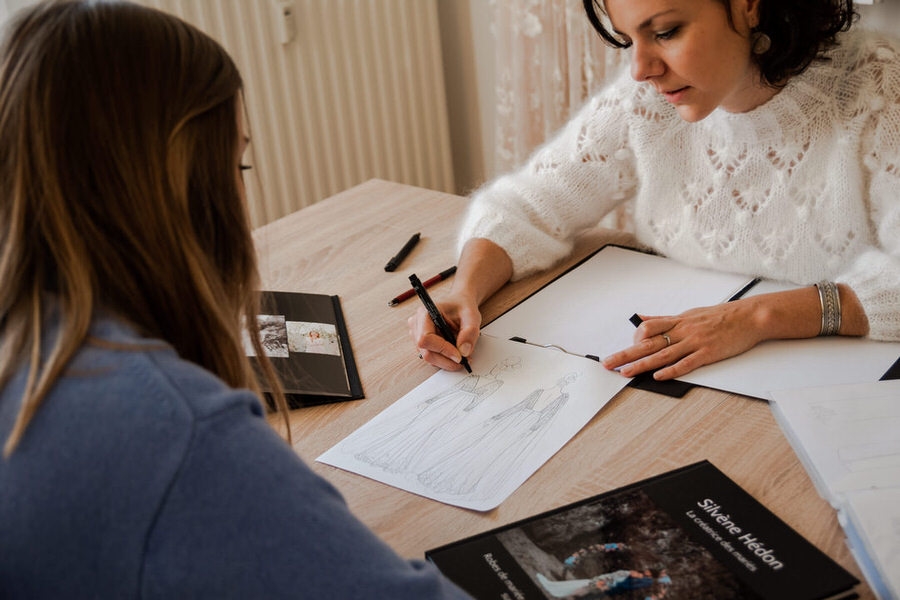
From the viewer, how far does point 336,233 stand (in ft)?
A: 5.36

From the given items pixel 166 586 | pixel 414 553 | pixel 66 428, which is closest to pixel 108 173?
pixel 66 428

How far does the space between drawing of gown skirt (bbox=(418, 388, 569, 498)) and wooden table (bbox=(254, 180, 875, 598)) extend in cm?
3

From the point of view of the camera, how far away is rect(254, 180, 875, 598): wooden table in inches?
35.1

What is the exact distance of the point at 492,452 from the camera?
0.99m

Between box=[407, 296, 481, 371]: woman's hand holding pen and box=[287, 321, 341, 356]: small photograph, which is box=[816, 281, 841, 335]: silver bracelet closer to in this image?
box=[407, 296, 481, 371]: woman's hand holding pen

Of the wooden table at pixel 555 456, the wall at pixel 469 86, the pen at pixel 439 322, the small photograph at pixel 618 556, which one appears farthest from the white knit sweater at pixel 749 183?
the wall at pixel 469 86

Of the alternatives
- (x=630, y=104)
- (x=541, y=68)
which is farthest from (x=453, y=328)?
(x=541, y=68)

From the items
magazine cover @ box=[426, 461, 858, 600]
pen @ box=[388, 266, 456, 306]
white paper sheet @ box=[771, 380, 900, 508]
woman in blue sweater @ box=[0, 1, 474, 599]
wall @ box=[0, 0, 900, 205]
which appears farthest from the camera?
wall @ box=[0, 0, 900, 205]

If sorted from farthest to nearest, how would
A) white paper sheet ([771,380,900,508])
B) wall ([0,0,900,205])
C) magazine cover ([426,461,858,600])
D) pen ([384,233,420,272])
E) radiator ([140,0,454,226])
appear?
wall ([0,0,900,205])
radiator ([140,0,454,226])
pen ([384,233,420,272])
white paper sheet ([771,380,900,508])
magazine cover ([426,461,858,600])

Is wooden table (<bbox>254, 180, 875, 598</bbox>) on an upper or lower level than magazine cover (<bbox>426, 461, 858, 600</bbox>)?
lower

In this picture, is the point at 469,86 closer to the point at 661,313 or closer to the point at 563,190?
the point at 563,190

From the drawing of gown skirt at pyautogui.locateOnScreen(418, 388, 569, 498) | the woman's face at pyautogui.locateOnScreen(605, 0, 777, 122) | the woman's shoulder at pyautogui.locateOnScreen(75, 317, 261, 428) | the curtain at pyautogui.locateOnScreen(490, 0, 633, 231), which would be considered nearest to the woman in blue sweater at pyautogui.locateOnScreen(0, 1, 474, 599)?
the woman's shoulder at pyautogui.locateOnScreen(75, 317, 261, 428)

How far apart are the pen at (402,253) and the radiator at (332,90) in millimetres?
859

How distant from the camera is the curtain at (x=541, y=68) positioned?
2.42m
